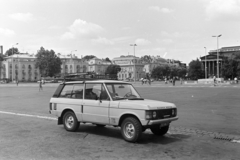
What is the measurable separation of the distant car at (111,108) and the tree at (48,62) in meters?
117

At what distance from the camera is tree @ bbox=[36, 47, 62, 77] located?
406 ft

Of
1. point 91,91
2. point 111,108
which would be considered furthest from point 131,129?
point 91,91

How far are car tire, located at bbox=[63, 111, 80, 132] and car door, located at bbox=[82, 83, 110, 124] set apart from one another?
499 mm

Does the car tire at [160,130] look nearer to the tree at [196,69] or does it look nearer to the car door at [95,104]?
the car door at [95,104]

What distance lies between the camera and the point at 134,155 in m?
6.12

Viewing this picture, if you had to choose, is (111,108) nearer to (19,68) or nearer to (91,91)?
(91,91)

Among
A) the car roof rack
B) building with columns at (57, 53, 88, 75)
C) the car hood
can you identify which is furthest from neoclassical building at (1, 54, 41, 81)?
the car hood

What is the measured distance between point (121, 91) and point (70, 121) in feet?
7.28

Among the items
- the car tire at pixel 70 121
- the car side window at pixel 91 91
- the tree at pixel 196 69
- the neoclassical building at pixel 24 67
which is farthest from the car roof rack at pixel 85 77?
the tree at pixel 196 69

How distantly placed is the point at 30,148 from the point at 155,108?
3502 mm

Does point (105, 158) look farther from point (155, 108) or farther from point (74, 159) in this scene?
point (155, 108)


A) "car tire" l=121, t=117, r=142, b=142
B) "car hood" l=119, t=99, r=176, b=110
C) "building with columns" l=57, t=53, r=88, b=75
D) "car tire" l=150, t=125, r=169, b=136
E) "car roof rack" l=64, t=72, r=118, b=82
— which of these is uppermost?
"building with columns" l=57, t=53, r=88, b=75

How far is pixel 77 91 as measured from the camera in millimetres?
8922

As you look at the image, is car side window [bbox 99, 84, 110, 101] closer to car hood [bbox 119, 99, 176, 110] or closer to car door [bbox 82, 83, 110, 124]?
car door [bbox 82, 83, 110, 124]
